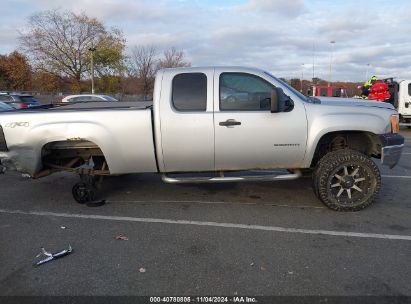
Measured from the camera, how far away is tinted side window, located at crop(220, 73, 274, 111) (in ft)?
16.4

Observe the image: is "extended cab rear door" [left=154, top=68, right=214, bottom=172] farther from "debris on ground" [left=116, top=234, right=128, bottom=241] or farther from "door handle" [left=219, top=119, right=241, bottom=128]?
"debris on ground" [left=116, top=234, right=128, bottom=241]

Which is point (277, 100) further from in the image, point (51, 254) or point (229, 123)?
point (51, 254)

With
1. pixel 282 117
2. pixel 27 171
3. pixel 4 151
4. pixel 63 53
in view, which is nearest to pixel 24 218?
pixel 27 171

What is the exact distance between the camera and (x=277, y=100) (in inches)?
189

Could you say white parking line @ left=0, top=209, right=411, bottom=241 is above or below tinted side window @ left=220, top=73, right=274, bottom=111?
below

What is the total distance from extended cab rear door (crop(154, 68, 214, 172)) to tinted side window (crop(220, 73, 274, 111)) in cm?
20

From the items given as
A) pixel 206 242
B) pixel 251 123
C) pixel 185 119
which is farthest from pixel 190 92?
pixel 206 242

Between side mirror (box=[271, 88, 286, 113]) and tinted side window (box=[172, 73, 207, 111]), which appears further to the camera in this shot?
tinted side window (box=[172, 73, 207, 111])

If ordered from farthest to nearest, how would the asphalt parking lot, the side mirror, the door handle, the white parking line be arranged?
1. the door handle
2. the side mirror
3. the white parking line
4. the asphalt parking lot

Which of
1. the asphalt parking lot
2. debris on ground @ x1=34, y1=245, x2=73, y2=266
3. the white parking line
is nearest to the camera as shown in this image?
the asphalt parking lot

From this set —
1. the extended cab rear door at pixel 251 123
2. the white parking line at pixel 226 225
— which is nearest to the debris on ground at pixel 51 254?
the white parking line at pixel 226 225

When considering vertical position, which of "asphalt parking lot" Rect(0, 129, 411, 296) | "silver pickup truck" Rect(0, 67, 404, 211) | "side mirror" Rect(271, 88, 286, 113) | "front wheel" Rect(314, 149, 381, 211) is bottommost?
"asphalt parking lot" Rect(0, 129, 411, 296)

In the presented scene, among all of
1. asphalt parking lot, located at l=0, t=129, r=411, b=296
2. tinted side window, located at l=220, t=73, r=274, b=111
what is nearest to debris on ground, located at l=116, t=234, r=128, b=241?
asphalt parking lot, located at l=0, t=129, r=411, b=296

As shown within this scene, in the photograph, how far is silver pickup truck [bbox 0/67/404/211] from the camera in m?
4.93
